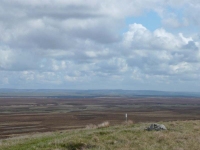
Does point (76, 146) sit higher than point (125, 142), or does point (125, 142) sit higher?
point (125, 142)

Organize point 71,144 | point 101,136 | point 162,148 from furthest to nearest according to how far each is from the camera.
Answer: point 101,136, point 71,144, point 162,148

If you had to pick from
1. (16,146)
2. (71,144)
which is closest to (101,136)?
(71,144)

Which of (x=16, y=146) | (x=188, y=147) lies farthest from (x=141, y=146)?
(x=16, y=146)

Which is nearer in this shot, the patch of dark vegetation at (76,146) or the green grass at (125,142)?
the green grass at (125,142)

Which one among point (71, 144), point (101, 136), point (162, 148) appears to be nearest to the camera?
point (162, 148)

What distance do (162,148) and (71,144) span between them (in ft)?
17.0

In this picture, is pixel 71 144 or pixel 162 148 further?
pixel 71 144

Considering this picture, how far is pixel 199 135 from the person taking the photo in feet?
68.0

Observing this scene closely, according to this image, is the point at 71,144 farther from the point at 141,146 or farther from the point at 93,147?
the point at 141,146

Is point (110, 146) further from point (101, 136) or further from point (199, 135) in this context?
point (199, 135)

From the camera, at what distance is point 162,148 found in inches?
685

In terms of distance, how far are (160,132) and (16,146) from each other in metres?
9.18

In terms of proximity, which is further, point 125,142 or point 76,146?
point 125,142

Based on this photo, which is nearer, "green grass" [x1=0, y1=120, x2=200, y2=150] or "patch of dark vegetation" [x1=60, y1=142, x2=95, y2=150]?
"green grass" [x1=0, y1=120, x2=200, y2=150]
